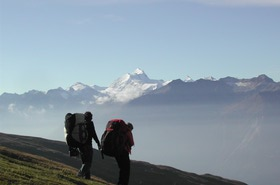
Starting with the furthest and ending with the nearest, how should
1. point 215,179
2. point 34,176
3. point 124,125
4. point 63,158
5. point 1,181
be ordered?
point 215,179 → point 63,158 → point 34,176 → point 124,125 → point 1,181

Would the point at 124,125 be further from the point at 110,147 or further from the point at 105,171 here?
the point at 105,171

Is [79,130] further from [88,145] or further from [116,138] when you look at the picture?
[116,138]

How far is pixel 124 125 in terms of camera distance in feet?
80.2

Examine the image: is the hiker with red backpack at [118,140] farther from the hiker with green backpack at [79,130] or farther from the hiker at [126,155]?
the hiker with green backpack at [79,130]

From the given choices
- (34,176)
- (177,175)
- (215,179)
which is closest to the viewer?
(34,176)

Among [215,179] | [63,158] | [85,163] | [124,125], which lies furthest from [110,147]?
[215,179]

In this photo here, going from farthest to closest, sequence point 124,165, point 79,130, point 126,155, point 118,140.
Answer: point 79,130
point 124,165
point 126,155
point 118,140

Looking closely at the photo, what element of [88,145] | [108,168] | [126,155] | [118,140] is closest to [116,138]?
[118,140]

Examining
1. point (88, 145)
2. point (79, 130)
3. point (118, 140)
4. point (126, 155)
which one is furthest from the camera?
point (88, 145)

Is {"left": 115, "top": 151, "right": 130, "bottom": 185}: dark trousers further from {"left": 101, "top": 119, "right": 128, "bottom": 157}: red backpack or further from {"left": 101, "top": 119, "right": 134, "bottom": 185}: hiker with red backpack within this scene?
{"left": 101, "top": 119, "right": 128, "bottom": 157}: red backpack

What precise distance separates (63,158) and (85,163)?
10434 cm

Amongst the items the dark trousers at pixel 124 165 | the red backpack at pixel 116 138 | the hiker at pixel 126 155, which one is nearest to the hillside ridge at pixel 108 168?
the dark trousers at pixel 124 165

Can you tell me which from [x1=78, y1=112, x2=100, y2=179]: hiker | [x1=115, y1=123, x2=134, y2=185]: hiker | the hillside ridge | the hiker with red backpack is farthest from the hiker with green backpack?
the hillside ridge

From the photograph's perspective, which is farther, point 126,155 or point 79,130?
point 79,130
